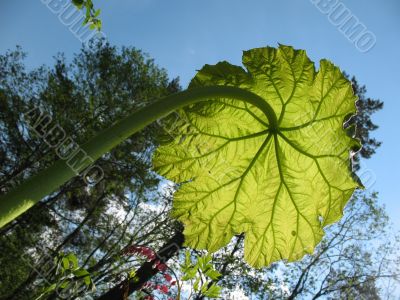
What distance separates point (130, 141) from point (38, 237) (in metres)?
4.44

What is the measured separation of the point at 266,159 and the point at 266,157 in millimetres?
12

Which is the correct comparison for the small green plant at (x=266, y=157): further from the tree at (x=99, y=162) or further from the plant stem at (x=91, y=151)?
the tree at (x=99, y=162)

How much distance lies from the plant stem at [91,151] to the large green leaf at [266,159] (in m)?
0.67

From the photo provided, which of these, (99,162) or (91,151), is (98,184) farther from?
(91,151)

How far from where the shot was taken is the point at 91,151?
76 cm

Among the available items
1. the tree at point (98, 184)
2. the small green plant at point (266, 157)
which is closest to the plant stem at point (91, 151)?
the small green plant at point (266, 157)

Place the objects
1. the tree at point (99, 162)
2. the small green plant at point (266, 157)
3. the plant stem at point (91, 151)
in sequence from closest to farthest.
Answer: the plant stem at point (91, 151) < the small green plant at point (266, 157) < the tree at point (99, 162)

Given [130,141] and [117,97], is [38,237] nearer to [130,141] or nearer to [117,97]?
[130,141]

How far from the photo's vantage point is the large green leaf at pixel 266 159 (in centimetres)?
164

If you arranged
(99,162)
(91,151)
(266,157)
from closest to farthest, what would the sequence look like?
(91,151)
(266,157)
(99,162)

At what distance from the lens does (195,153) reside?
5.82 feet

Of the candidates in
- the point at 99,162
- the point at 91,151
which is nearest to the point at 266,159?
the point at 91,151

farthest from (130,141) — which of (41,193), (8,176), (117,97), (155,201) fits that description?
(41,193)

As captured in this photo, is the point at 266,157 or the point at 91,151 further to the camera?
the point at 266,157
